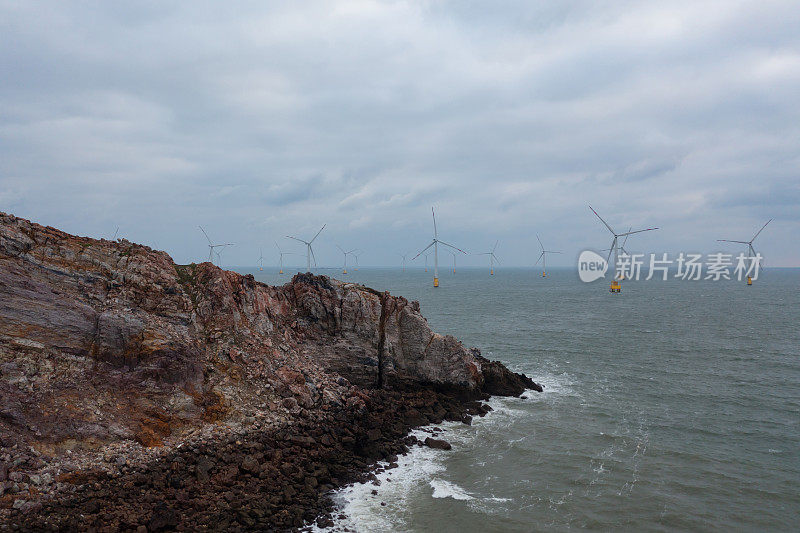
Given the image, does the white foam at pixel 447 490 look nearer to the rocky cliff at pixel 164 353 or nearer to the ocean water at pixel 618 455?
the ocean water at pixel 618 455

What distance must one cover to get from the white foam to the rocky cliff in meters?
8.68

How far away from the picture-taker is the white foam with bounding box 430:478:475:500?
25000 millimetres

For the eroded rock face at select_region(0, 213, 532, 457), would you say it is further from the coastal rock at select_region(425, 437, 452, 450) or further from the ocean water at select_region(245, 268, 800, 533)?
the ocean water at select_region(245, 268, 800, 533)

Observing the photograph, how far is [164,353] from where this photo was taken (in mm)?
28594

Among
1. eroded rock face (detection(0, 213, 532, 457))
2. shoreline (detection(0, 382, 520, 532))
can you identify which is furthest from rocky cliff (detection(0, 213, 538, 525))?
shoreline (detection(0, 382, 520, 532))

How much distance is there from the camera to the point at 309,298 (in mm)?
41938

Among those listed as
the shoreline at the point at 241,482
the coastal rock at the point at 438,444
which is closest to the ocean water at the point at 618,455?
the coastal rock at the point at 438,444

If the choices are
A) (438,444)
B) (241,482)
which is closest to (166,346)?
(241,482)

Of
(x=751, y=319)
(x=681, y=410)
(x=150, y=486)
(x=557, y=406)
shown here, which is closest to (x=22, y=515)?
(x=150, y=486)

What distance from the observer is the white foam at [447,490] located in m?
25.0

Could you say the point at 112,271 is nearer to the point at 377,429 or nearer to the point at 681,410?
the point at 377,429

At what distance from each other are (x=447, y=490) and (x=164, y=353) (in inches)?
752

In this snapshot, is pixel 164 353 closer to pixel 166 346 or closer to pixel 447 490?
pixel 166 346

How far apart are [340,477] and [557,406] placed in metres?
22.2
